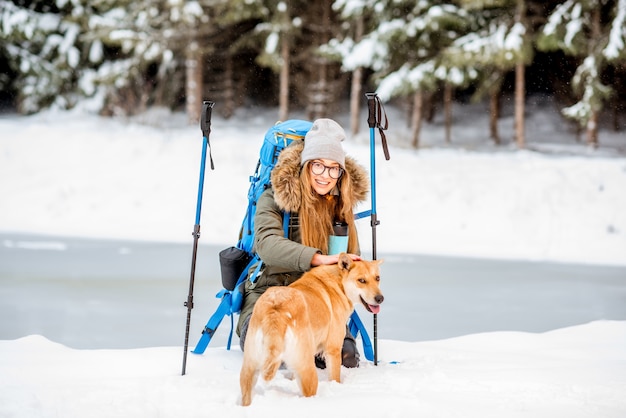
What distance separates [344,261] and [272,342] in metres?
0.61

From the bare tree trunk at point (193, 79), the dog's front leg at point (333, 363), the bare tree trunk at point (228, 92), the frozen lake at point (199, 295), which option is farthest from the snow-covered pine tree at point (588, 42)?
the dog's front leg at point (333, 363)

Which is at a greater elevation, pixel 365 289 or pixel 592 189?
pixel 592 189

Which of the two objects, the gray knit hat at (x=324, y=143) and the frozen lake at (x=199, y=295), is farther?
the frozen lake at (x=199, y=295)

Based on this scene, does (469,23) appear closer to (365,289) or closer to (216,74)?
(216,74)

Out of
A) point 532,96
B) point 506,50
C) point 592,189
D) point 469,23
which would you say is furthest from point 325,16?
point 592,189

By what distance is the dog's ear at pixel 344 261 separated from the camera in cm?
299

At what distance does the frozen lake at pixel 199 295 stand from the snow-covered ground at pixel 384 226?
0.87 meters

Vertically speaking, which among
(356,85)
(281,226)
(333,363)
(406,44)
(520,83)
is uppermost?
(406,44)

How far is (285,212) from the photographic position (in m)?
3.47

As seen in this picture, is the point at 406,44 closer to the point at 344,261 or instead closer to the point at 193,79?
the point at 193,79

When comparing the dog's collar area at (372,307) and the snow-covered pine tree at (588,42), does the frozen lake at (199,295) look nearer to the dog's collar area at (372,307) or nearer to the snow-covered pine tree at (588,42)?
the dog's collar area at (372,307)

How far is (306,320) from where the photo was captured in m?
2.73

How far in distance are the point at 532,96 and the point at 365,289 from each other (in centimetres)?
2003

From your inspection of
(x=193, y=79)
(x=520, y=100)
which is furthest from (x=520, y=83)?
(x=193, y=79)
